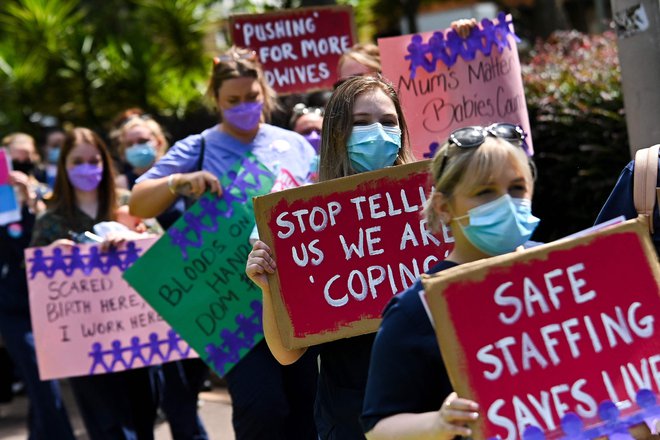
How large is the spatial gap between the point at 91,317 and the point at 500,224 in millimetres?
4121

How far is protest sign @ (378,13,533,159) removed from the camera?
533 cm

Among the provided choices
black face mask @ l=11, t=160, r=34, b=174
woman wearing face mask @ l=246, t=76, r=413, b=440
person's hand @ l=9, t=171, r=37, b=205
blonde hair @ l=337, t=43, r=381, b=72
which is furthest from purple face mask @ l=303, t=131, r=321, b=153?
black face mask @ l=11, t=160, r=34, b=174

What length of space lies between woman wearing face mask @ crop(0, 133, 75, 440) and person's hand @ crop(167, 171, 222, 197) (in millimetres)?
2400

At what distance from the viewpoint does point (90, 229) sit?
20.8ft

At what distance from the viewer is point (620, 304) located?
2.51 meters

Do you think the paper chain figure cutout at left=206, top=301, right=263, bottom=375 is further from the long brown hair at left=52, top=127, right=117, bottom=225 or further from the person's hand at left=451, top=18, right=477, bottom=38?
the long brown hair at left=52, top=127, right=117, bottom=225

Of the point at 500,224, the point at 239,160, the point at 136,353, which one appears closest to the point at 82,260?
the point at 136,353

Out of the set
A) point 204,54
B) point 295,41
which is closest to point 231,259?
point 295,41

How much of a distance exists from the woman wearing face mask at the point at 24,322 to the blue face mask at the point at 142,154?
0.74 metres

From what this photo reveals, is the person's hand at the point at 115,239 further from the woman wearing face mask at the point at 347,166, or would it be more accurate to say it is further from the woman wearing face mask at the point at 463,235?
the woman wearing face mask at the point at 463,235

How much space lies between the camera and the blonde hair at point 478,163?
99.1 inches

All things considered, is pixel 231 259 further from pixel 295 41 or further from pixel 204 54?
pixel 204 54

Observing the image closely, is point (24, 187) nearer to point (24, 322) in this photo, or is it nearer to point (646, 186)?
point (24, 322)

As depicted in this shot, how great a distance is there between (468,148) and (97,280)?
4.00 meters
